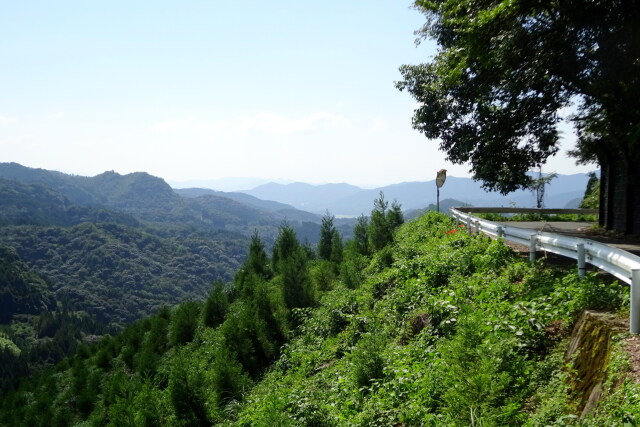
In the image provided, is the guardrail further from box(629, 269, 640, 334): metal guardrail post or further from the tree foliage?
the tree foliage

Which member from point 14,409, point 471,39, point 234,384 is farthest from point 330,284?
point 14,409

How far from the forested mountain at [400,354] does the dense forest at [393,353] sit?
0.08 feet

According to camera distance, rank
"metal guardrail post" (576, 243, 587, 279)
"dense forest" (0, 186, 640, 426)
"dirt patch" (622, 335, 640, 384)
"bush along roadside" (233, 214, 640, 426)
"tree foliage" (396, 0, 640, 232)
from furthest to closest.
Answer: "tree foliage" (396, 0, 640, 232), "metal guardrail post" (576, 243, 587, 279), "dense forest" (0, 186, 640, 426), "bush along roadside" (233, 214, 640, 426), "dirt patch" (622, 335, 640, 384)

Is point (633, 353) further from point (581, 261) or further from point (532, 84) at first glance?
point (532, 84)

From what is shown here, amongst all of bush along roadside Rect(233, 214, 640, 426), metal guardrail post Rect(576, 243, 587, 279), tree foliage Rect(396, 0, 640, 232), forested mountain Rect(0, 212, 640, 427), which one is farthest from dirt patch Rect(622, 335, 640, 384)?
tree foliage Rect(396, 0, 640, 232)

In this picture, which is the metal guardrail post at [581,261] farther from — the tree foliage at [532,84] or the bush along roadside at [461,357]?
the tree foliage at [532,84]

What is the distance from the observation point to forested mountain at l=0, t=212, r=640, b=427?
15.6 ft

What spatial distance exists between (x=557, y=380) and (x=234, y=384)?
9.30 meters

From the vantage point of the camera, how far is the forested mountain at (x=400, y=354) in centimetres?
475

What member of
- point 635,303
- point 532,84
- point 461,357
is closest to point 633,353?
point 635,303

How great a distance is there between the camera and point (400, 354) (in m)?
7.28

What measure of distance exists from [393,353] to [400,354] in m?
0.13

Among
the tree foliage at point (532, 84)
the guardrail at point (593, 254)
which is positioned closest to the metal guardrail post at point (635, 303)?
the guardrail at point (593, 254)

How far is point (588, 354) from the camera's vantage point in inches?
192
